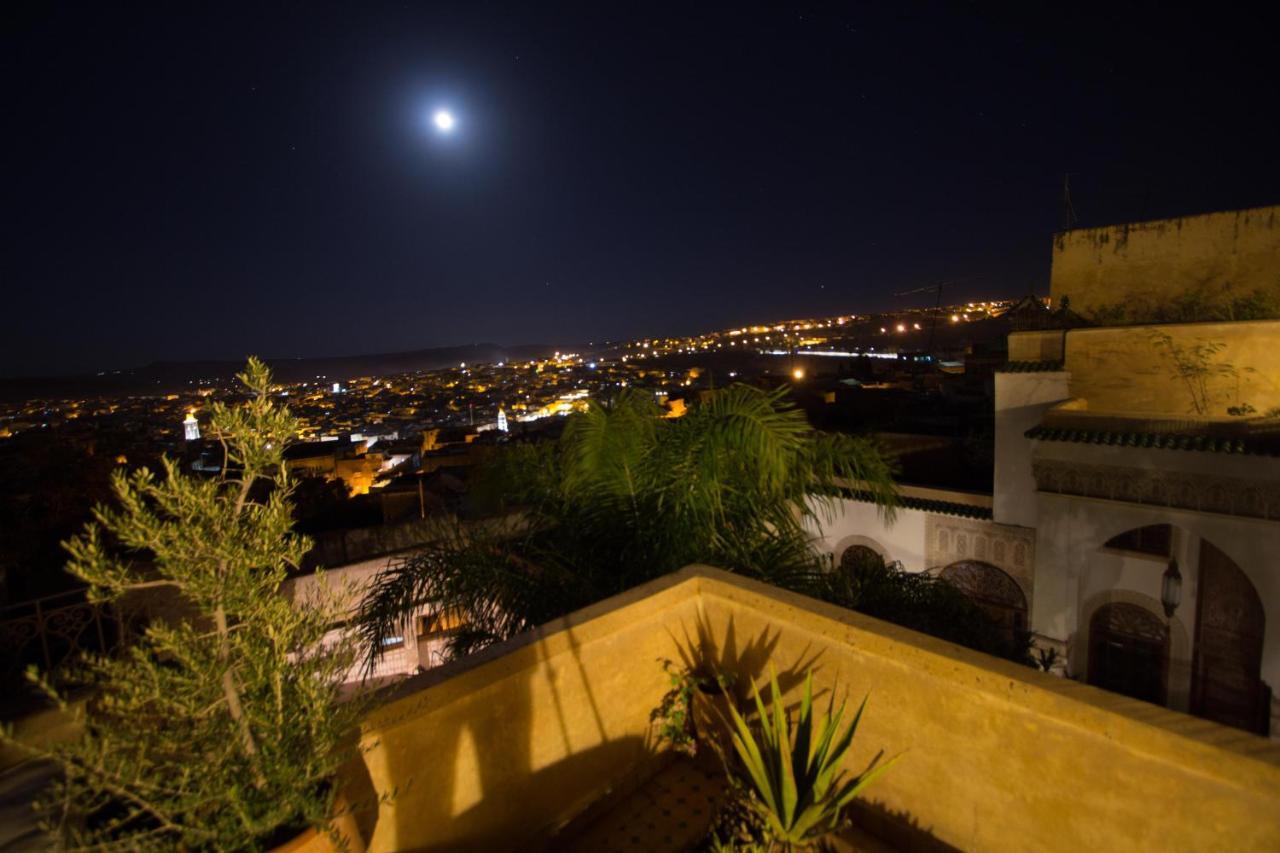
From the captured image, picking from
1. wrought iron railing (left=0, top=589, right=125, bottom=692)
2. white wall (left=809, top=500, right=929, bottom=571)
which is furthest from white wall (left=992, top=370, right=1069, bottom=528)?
wrought iron railing (left=0, top=589, right=125, bottom=692)

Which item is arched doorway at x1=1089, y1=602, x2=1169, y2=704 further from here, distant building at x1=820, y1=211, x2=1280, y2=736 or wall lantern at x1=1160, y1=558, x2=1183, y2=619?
wall lantern at x1=1160, y1=558, x2=1183, y2=619

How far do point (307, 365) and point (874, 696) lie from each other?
8402cm

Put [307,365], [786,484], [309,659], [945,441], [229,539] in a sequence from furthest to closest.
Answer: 1. [307,365]
2. [945,441]
3. [786,484]
4. [309,659]
5. [229,539]

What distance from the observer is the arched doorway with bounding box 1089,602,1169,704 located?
6.89 meters

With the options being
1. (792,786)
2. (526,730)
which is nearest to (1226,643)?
(792,786)

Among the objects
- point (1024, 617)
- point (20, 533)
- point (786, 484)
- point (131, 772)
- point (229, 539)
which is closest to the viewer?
point (131, 772)

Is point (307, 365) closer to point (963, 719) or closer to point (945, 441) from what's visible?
point (945, 441)

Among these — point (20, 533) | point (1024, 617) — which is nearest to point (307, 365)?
point (20, 533)

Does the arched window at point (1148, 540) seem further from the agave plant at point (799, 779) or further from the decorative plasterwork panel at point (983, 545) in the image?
the agave plant at point (799, 779)

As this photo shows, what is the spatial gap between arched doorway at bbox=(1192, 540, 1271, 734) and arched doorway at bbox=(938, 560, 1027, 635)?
170 centimetres

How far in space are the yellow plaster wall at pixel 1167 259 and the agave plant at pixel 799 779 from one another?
10199 mm

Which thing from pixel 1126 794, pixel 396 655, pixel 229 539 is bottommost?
pixel 396 655

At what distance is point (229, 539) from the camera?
1.67 meters

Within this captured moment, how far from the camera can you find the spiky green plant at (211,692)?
1.50 m
